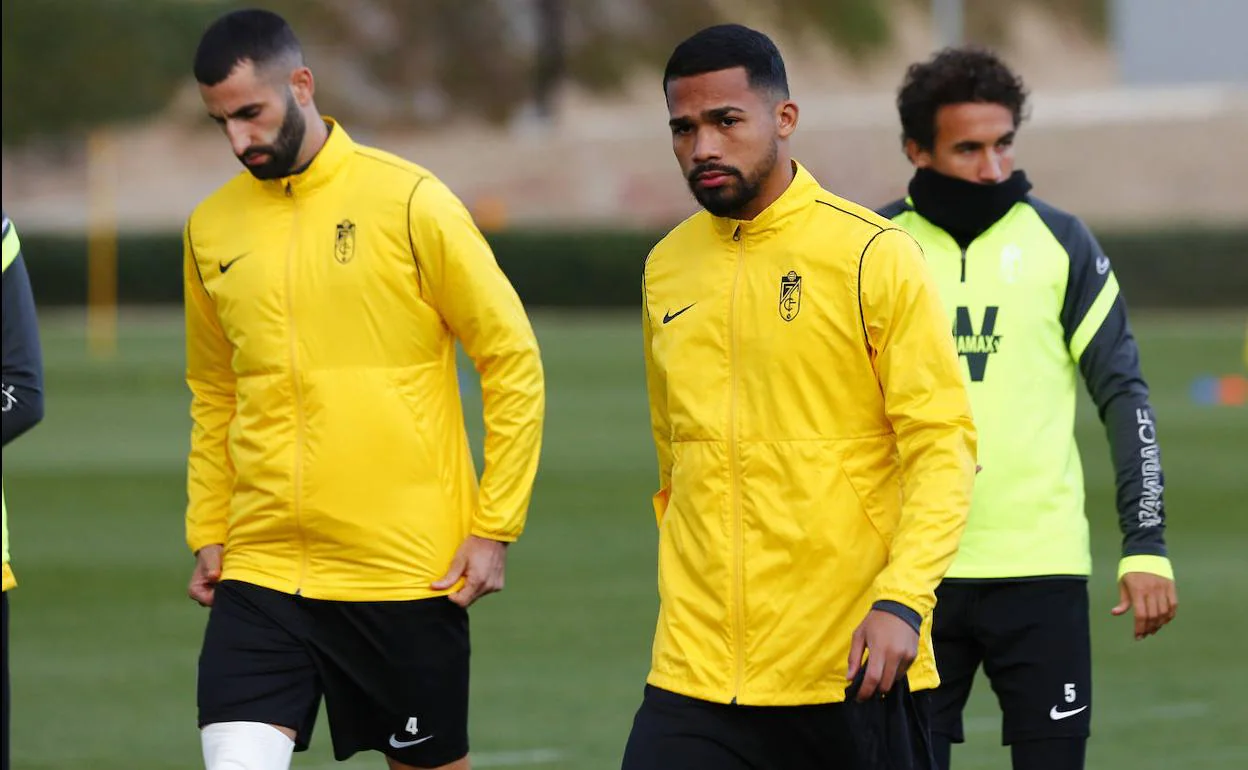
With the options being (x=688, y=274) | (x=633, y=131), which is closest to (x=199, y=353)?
(x=688, y=274)

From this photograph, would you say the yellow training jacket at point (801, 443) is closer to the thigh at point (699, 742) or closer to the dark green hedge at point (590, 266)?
the thigh at point (699, 742)

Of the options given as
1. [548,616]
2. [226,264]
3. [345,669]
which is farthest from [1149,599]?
[548,616]

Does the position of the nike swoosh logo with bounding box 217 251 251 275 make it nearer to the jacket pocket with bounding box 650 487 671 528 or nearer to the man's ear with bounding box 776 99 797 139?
the jacket pocket with bounding box 650 487 671 528

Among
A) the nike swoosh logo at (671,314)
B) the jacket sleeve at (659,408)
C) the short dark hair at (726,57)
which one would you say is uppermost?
the short dark hair at (726,57)

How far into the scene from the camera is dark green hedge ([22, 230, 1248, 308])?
44.8m

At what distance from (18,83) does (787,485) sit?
5923 centimetres

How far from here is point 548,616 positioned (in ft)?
37.7

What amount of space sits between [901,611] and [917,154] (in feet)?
6.52

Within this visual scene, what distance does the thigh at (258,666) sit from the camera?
535cm

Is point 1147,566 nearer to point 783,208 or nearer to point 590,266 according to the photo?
point 783,208

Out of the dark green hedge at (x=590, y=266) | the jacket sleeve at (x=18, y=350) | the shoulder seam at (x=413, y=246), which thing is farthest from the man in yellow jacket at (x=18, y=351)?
the dark green hedge at (x=590, y=266)

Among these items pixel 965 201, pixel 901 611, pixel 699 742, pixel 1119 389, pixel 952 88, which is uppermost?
pixel 952 88

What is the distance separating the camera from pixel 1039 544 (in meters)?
5.60

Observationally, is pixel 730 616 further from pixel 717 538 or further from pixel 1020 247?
pixel 1020 247
